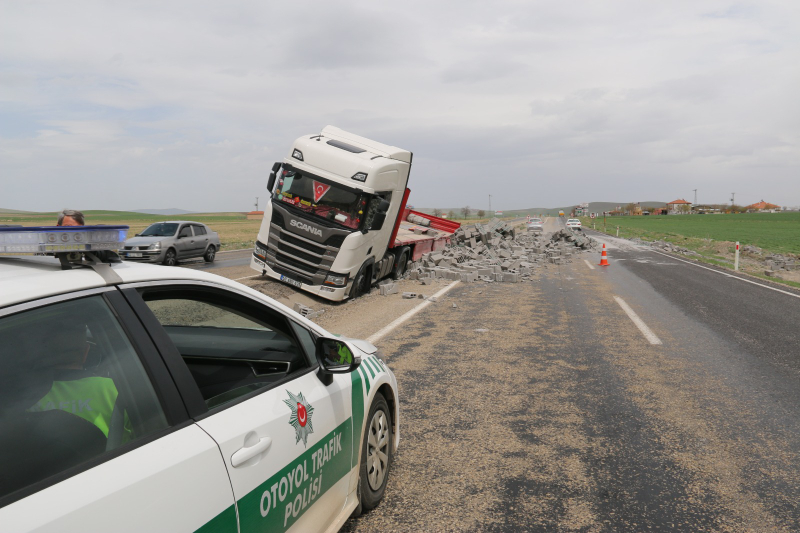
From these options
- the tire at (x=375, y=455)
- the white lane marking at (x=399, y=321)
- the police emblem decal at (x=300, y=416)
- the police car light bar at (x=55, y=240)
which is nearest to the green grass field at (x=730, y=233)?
the white lane marking at (x=399, y=321)

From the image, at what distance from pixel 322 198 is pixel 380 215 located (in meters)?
1.39

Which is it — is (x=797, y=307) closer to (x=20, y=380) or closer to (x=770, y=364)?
(x=770, y=364)

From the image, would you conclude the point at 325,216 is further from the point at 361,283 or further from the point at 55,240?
the point at 55,240

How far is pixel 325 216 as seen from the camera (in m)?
12.5

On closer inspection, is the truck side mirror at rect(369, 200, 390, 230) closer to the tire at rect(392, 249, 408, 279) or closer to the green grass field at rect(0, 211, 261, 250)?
the tire at rect(392, 249, 408, 279)

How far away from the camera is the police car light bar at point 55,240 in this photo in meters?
1.95

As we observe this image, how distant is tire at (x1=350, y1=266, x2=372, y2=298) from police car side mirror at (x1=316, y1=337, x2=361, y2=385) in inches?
381

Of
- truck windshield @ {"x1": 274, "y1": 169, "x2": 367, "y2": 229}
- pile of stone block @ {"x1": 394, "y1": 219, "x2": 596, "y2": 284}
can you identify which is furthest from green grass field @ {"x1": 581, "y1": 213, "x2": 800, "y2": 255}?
truck windshield @ {"x1": 274, "y1": 169, "x2": 367, "y2": 229}

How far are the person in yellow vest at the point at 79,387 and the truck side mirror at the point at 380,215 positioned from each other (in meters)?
10.3

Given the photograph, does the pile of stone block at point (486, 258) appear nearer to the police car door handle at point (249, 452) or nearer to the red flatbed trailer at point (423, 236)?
the red flatbed trailer at point (423, 236)

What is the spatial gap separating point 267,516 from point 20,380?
1.04m

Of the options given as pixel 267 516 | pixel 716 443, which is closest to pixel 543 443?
pixel 716 443

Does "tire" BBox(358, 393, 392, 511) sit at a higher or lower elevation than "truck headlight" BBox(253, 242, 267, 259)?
lower

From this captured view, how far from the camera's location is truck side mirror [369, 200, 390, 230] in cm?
1221
